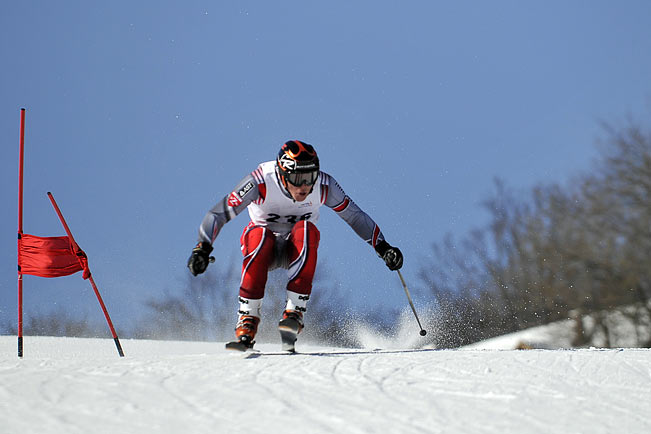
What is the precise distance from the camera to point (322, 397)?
2.27 m

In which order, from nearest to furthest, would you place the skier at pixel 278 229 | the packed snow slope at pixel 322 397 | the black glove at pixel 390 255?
the packed snow slope at pixel 322 397 → the skier at pixel 278 229 → the black glove at pixel 390 255

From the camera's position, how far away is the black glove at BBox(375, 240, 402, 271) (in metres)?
5.05

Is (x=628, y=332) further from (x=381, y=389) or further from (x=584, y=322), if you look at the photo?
(x=381, y=389)

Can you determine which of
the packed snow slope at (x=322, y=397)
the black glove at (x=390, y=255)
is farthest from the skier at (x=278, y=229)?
the packed snow slope at (x=322, y=397)

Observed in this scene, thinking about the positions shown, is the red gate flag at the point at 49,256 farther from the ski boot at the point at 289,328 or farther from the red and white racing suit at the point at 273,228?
the ski boot at the point at 289,328

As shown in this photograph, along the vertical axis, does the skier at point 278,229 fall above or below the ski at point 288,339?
above

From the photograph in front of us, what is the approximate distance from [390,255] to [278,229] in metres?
0.93

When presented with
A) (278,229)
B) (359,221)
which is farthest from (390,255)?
(278,229)

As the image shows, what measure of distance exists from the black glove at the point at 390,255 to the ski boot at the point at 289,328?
0.96 m

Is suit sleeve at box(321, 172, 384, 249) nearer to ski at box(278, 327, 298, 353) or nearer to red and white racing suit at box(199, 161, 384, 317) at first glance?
red and white racing suit at box(199, 161, 384, 317)

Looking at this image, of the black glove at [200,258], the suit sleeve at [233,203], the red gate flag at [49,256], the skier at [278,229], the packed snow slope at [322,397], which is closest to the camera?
the packed snow slope at [322,397]

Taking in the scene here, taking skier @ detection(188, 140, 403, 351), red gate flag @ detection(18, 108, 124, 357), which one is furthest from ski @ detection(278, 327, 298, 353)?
red gate flag @ detection(18, 108, 124, 357)

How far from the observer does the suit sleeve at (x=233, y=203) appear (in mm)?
4594

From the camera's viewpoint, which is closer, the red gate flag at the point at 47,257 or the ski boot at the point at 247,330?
the ski boot at the point at 247,330
